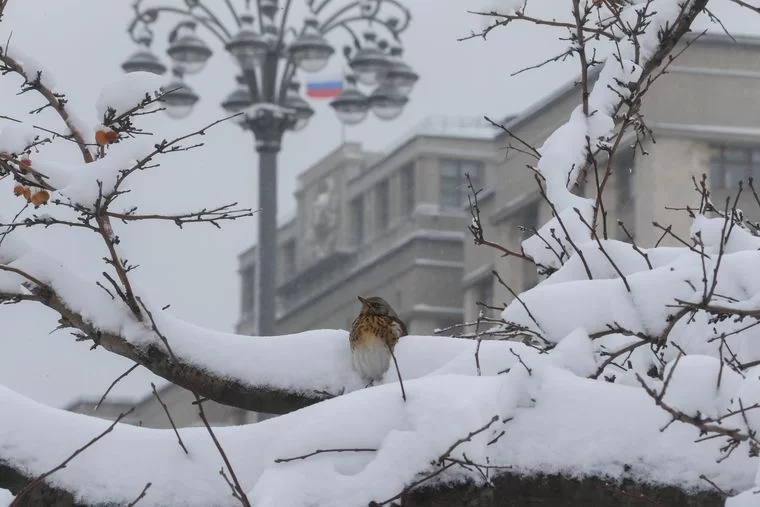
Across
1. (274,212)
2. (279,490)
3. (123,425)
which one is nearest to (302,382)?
Answer: (123,425)

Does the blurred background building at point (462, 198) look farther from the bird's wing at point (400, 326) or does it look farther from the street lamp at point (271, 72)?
the bird's wing at point (400, 326)

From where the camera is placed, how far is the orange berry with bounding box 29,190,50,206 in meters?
4.84

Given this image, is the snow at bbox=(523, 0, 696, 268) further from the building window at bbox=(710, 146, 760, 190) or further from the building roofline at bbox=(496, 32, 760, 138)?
the building window at bbox=(710, 146, 760, 190)

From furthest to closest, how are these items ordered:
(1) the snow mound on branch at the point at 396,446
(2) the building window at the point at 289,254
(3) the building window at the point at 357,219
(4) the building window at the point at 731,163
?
(2) the building window at the point at 289,254
(3) the building window at the point at 357,219
(4) the building window at the point at 731,163
(1) the snow mound on branch at the point at 396,446

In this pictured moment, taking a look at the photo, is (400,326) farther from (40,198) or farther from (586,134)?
(40,198)

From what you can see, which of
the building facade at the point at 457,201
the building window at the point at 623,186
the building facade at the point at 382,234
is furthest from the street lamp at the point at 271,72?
the building facade at the point at 382,234

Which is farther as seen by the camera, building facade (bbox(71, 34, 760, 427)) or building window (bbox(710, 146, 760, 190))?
building window (bbox(710, 146, 760, 190))

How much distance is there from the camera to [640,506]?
12.3ft

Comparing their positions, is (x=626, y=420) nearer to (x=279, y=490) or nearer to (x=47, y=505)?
(x=279, y=490)

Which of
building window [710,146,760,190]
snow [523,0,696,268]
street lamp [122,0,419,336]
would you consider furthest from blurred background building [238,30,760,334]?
snow [523,0,696,268]

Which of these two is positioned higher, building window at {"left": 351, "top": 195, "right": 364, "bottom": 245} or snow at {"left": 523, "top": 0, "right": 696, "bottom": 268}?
snow at {"left": 523, "top": 0, "right": 696, "bottom": 268}

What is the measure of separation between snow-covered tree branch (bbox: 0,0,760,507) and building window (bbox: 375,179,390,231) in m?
76.5

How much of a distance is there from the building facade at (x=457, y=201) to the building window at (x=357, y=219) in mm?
52

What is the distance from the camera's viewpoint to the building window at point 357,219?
282 ft
